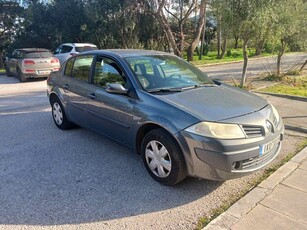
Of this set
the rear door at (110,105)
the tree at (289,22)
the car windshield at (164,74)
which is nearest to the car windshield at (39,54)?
the rear door at (110,105)

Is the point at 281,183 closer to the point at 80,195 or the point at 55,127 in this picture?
the point at 80,195

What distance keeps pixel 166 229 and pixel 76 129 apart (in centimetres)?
325

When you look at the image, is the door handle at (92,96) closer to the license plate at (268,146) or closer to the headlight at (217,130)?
the headlight at (217,130)

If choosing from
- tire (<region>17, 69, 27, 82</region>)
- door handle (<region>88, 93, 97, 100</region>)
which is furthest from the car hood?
tire (<region>17, 69, 27, 82</region>)

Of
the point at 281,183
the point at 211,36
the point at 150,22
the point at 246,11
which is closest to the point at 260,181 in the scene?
the point at 281,183

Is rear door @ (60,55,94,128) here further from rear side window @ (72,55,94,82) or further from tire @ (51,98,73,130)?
tire @ (51,98,73,130)

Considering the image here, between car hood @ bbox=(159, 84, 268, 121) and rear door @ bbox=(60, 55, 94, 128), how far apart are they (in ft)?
5.29

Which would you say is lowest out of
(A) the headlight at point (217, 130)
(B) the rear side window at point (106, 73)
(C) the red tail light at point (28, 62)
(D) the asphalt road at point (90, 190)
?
(D) the asphalt road at point (90, 190)

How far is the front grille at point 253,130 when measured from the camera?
2.90 metres

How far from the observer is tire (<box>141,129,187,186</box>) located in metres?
3.01

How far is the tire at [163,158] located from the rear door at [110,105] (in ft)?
1.32

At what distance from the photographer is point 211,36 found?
30281mm

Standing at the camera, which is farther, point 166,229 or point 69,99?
point 69,99

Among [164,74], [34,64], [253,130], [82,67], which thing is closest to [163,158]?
[253,130]
